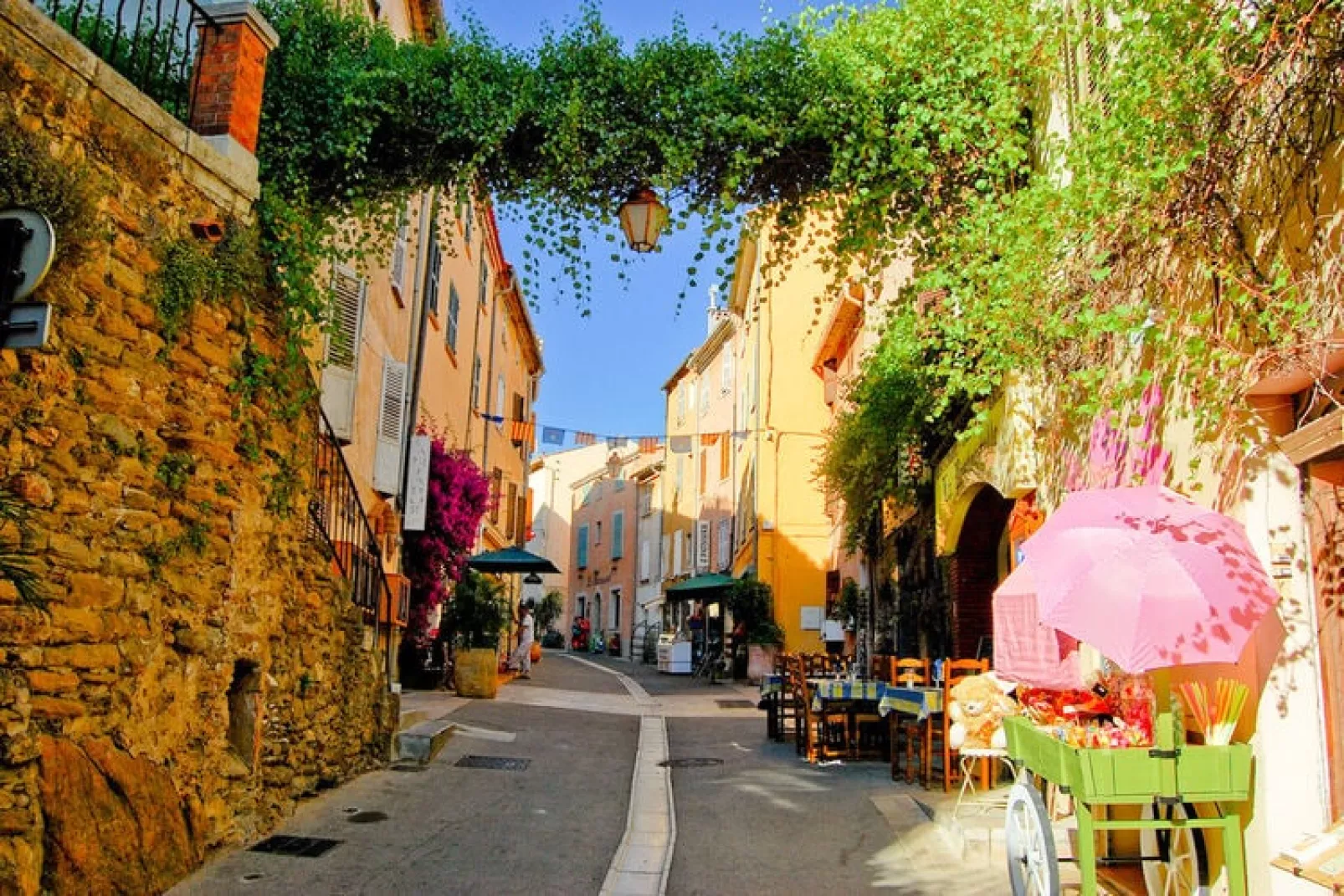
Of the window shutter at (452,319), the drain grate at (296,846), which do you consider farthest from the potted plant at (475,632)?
the drain grate at (296,846)

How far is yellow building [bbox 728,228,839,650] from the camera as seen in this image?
23.3 m

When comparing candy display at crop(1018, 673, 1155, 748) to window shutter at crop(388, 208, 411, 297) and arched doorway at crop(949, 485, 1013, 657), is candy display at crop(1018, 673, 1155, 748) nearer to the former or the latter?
arched doorway at crop(949, 485, 1013, 657)

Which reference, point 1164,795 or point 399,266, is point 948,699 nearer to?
point 1164,795

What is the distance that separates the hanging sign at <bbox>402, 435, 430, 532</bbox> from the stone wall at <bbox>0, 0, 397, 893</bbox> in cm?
764

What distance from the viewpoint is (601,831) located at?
7.57m

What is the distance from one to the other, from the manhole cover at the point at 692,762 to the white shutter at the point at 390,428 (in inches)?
229

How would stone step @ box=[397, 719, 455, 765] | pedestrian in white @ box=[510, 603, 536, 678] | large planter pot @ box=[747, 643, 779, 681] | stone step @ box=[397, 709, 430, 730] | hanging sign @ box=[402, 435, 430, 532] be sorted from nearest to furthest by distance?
1. stone step @ box=[397, 719, 455, 765]
2. stone step @ box=[397, 709, 430, 730]
3. hanging sign @ box=[402, 435, 430, 532]
4. pedestrian in white @ box=[510, 603, 536, 678]
5. large planter pot @ box=[747, 643, 779, 681]

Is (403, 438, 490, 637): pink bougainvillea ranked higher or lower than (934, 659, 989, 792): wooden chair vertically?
higher

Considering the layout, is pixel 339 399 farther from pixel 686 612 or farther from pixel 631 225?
pixel 686 612

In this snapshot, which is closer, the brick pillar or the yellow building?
the brick pillar

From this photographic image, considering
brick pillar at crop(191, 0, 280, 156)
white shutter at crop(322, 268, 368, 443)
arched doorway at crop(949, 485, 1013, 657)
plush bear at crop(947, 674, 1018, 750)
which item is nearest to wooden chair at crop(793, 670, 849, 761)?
arched doorway at crop(949, 485, 1013, 657)

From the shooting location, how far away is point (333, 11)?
318 inches

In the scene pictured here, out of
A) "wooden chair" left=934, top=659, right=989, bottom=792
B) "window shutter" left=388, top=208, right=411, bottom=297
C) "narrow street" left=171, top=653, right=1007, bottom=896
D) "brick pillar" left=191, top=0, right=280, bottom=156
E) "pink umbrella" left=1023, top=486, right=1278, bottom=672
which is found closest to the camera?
"pink umbrella" left=1023, top=486, right=1278, bottom=672

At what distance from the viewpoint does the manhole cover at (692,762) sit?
1069 cm
